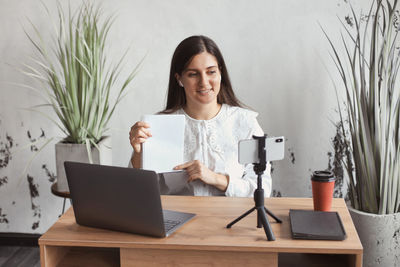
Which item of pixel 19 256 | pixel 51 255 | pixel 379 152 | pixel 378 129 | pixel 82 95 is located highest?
pixel 82 95

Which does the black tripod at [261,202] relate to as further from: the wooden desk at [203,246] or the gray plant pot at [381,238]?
the gray plant pot at [381,238]

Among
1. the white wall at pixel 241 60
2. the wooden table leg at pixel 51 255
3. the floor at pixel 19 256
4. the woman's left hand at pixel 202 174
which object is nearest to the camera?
the wooden table leg at pixel 51 255

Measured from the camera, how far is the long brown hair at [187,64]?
2.40 meters

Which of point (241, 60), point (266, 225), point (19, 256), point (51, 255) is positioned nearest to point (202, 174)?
point (266, 225)

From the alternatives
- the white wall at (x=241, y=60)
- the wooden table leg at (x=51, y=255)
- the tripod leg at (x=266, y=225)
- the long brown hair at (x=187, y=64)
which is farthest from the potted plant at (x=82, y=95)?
the tripod leg at (x=266, y=225)

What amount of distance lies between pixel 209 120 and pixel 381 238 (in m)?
1.17

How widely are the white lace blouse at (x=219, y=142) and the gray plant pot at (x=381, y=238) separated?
2.46 ft

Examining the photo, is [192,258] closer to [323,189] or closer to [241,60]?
[323,189]

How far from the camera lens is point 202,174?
2.16 m

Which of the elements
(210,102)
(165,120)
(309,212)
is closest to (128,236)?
(165,120)

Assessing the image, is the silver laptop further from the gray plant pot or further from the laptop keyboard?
the gray plant pot

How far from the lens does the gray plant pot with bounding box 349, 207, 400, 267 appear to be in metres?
2.62

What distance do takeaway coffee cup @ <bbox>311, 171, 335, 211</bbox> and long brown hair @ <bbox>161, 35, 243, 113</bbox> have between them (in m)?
0.87

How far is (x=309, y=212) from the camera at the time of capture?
5.81 feet
